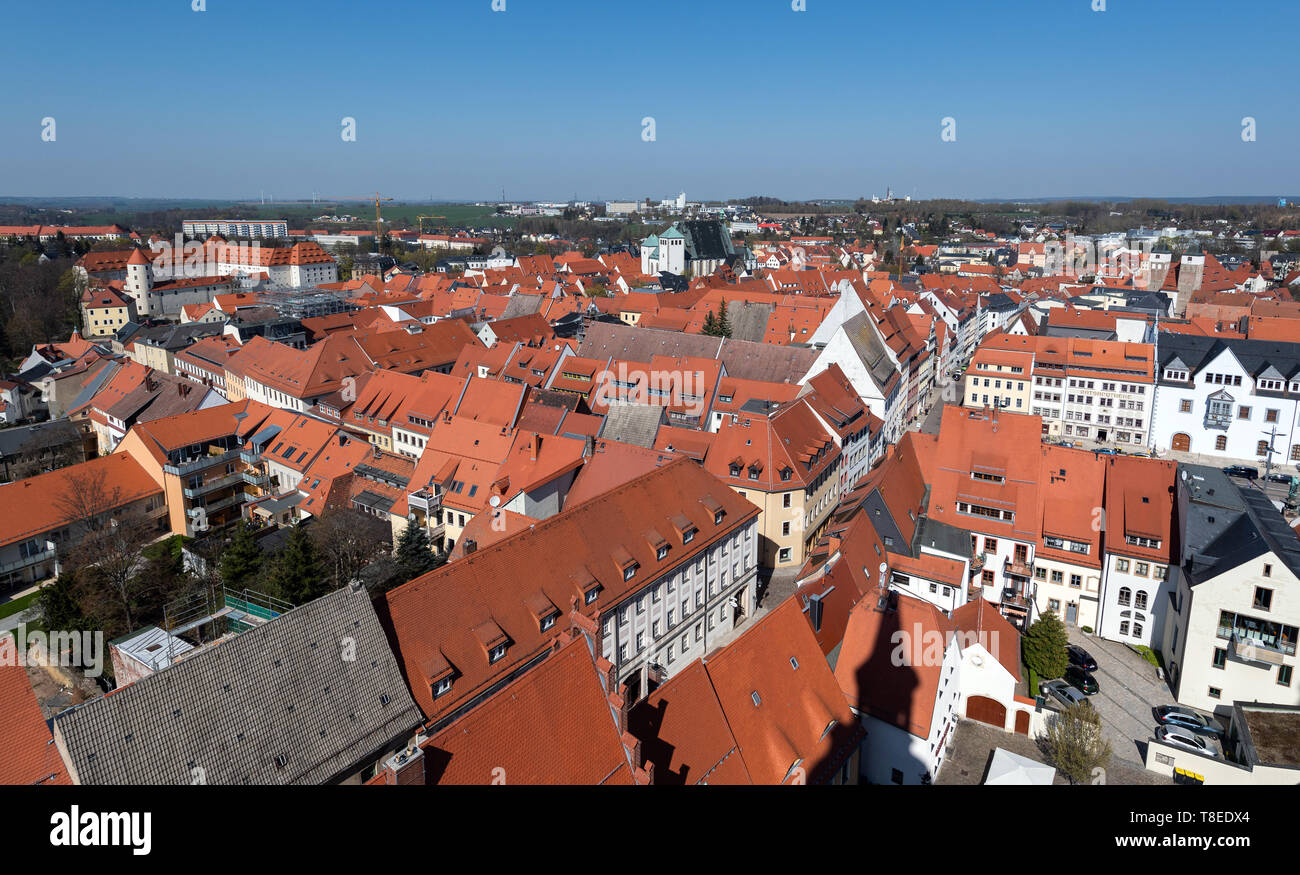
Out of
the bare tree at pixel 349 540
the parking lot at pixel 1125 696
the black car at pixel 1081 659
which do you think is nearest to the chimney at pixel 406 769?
the bare tree at pixel 349 540

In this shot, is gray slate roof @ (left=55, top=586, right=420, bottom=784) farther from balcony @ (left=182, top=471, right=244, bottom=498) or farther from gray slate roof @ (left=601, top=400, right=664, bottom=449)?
balcony @ (left=182, top=471, right=244, bottom=498)

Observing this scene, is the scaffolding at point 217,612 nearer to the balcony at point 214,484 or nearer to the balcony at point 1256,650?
the balcony at point 214,484

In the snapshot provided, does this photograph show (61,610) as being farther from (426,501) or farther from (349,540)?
(426,501)

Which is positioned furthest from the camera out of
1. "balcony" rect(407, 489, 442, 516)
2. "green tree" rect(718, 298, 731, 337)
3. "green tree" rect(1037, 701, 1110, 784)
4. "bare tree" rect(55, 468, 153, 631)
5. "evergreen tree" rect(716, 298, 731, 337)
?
"green tree" rect(718, 298, 731, 337)

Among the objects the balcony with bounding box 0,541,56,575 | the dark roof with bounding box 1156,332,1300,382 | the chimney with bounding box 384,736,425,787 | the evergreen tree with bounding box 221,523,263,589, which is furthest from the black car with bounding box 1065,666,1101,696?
the balcony with bounding box 0,541,56,575

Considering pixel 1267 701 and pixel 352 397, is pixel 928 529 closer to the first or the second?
pixel 1267 701
